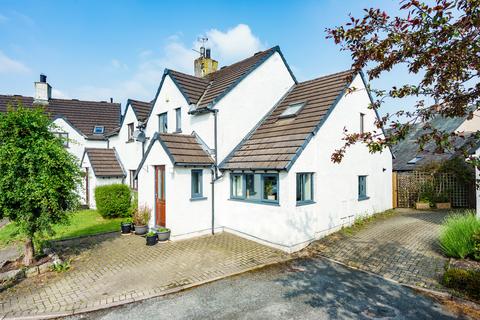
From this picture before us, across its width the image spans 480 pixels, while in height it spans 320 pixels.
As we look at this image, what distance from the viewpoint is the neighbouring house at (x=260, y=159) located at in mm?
10445

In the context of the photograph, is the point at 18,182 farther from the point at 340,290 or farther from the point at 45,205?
the point at 340,290

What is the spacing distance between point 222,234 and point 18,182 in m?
7.47

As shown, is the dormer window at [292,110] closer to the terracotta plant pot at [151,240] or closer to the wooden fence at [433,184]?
the terracotta plant pot at [151,240]

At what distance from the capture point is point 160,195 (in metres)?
12.6

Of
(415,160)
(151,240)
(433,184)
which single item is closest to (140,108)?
(151,240)

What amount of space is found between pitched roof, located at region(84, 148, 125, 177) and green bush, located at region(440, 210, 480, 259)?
1869 centimetres

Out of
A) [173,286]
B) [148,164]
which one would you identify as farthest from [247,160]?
[173,286]

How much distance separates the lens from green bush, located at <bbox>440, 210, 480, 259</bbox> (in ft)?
27.0

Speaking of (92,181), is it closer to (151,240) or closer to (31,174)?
(151,240)

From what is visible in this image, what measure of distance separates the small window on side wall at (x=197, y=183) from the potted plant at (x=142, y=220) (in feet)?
8.12

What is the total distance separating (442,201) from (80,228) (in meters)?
20.4

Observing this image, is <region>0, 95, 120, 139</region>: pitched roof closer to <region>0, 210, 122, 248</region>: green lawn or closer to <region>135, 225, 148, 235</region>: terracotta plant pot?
<region>0, 210, 122, 248</region>: green lawn

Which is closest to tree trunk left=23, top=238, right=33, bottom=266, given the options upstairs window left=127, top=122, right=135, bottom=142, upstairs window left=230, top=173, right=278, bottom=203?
upstairs window left=230, top=173, right=278, bottom=203

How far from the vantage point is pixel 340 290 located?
696 centimetres
